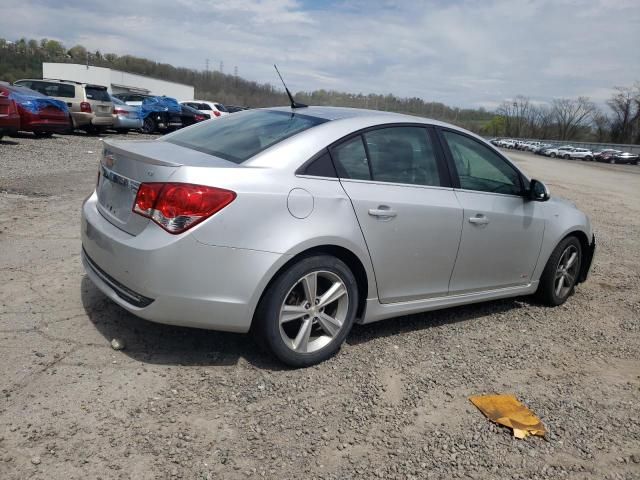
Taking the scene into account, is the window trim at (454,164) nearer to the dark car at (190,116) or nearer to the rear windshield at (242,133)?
the rear windshield at (242,133)

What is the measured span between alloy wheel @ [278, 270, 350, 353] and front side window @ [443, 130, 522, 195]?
4.56ft

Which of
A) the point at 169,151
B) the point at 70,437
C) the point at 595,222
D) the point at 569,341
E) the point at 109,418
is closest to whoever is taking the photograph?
the point at 70,437

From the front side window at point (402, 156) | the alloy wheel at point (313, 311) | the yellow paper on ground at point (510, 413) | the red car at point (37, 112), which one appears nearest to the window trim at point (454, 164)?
the front side window at point (402, 156)

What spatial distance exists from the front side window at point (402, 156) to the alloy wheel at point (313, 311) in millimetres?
792

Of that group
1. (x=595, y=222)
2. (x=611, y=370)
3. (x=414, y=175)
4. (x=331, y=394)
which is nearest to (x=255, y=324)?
(x=331, y=394)

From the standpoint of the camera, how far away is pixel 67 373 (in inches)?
116

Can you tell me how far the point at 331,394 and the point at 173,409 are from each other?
879mm

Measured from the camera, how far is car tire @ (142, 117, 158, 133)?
75.0 ft

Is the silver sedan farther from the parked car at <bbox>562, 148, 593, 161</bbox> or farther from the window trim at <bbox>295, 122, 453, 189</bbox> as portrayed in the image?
the parked car at <bbox>562, 148, 593, 161</bbox>

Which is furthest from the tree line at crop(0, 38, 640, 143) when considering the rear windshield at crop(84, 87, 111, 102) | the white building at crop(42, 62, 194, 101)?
the rear windshield at crop(84, 87, 111, 102)

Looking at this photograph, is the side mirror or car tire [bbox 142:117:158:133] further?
car tire [bbox 142:117:158:133]

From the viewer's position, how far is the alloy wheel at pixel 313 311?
10.5 ft

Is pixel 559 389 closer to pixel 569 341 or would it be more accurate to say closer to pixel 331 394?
pixel 569 341

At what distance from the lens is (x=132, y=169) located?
10.3ft
